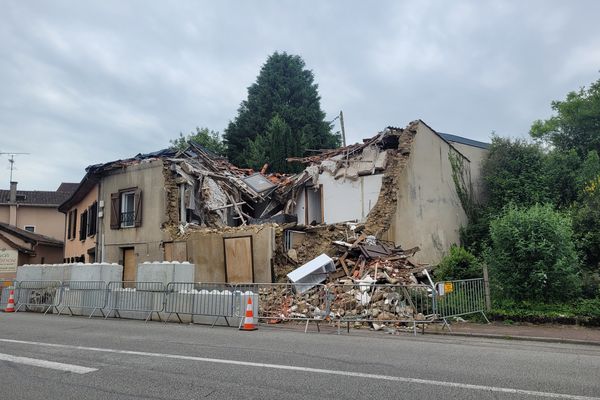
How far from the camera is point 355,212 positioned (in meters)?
20.3

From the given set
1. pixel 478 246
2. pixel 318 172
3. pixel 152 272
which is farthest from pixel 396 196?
pixel 152 272

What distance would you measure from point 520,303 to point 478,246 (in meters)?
9.36

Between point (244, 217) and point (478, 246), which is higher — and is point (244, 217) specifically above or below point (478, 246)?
above

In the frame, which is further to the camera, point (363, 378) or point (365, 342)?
point (365, 342)

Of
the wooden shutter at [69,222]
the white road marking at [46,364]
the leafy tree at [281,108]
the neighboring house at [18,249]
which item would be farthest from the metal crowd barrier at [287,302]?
the neighboring house at [18,249]

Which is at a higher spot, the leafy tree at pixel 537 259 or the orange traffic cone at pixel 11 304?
the leafy tree at pixel 537 259

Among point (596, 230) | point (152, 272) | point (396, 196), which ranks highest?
point (396, 196)

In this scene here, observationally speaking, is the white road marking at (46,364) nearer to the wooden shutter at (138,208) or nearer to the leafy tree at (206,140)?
the wooden shutter at (138,208)

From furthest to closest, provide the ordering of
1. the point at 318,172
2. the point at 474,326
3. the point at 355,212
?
the point at 318,172
the point at 355,212
the point at 474,326

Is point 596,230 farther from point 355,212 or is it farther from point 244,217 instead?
point 244,217

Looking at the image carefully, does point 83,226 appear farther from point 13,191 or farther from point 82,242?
point 13,191

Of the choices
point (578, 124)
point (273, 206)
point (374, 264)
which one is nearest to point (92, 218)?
point (273, 206)

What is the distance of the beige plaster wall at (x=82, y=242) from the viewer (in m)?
25.6

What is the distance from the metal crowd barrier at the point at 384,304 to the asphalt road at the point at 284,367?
1763 mm
